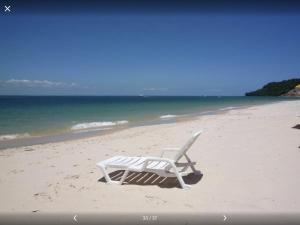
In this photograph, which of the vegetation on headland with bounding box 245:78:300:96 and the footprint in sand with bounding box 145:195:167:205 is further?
the vegetation on headland with bounding box 245:78:300:96

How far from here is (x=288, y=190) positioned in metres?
4.41

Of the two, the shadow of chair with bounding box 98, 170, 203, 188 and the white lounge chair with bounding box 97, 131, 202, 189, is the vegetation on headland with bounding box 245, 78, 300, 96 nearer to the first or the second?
the shadow of chair with bounding box 98, 170, 203, 188

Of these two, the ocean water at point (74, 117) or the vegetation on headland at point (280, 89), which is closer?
the ocean water at point (74, 117)

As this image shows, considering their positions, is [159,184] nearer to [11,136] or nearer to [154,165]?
[154,165]

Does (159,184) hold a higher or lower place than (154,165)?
lower

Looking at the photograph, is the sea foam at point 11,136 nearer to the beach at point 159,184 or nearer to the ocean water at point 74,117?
the ocean water at point 74,117

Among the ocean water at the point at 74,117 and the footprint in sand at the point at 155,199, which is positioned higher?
the footprint in sand at the point at 155,199

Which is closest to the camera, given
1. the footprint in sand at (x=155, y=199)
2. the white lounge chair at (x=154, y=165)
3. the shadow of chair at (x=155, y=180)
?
the footprint in sand at (x=155, y=199)

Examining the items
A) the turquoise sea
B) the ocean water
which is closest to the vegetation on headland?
the ocean water

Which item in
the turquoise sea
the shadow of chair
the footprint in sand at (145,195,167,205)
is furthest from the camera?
the turquoise sea

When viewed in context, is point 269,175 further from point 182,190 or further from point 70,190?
point 70,190

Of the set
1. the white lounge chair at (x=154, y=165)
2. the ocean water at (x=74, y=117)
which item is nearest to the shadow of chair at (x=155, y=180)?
the white lounge chair at (x=154, y=165)

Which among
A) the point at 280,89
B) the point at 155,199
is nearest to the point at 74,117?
the point at 155,199

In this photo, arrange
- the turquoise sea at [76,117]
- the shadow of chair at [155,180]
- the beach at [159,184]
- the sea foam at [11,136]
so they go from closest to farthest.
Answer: the beach at [159,184], the shadow of chair at [155,180], the sea foam at [11,136], the turquoise sea at [76,117]
